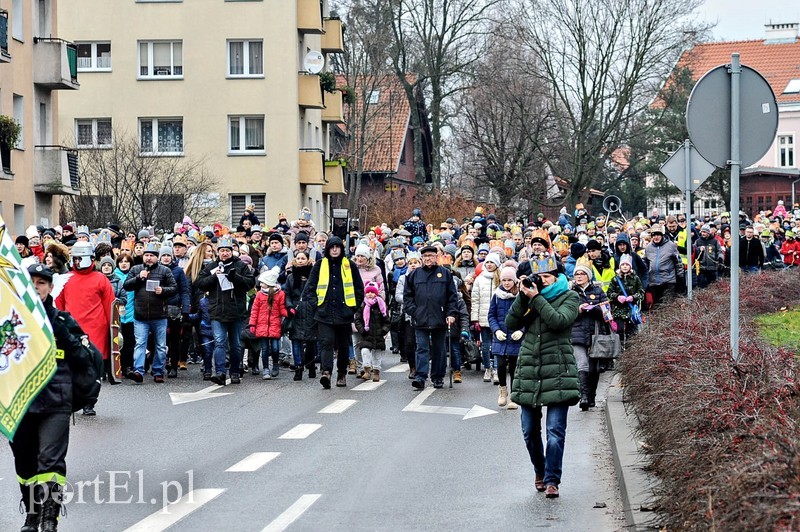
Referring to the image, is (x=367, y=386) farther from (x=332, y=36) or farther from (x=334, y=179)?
(x=332, y=36)

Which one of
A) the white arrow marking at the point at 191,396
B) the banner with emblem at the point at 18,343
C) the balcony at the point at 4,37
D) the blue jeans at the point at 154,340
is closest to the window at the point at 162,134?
the balcony at the point at 4,37

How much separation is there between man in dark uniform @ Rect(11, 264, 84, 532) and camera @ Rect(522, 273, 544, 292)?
11.1 feet

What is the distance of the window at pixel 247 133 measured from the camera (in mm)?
52281

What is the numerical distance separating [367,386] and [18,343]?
10.6m

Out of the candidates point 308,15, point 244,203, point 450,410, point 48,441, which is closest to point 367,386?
point 450,410

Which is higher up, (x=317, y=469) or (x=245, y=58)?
(x=245, y=58)

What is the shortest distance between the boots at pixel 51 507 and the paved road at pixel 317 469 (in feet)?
2.41

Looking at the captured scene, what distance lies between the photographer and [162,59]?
51.9 meters

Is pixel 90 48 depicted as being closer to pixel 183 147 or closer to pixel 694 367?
pixel 183 147

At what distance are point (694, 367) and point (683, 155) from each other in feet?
32.1

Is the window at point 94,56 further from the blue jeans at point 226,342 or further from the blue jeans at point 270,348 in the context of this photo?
the blue jeans at point 226,342

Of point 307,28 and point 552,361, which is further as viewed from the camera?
point 307,28

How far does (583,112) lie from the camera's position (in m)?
58.5

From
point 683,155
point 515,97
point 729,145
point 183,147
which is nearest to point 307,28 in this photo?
point 183,147
